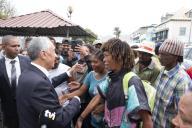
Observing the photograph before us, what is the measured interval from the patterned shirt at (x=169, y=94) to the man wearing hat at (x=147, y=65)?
1305 millimetres

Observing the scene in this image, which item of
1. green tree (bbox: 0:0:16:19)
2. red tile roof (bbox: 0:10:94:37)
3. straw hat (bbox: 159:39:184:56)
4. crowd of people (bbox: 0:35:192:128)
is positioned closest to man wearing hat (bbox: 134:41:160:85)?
crowd of people (bbox: 0:35:192:128)

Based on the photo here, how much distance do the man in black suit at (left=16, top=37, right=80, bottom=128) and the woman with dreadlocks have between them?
40 cm

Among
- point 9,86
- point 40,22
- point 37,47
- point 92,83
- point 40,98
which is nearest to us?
point 40,98

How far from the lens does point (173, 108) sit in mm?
3555

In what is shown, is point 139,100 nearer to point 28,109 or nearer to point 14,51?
point 28,109

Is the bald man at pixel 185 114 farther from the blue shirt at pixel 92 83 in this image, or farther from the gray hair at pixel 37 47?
the blue shirt at pixel 92 83

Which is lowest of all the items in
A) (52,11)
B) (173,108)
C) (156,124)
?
(156,124)

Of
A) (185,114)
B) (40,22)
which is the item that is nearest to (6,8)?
(40,22)

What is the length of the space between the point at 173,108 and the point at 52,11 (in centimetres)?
741

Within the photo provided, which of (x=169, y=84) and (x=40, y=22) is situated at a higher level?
(x=40, y=22)

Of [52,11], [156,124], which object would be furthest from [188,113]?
[52,11]

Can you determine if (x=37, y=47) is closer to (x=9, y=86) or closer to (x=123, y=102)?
(x=123, y=102)

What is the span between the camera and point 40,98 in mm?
2863

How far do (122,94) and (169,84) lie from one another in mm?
964
